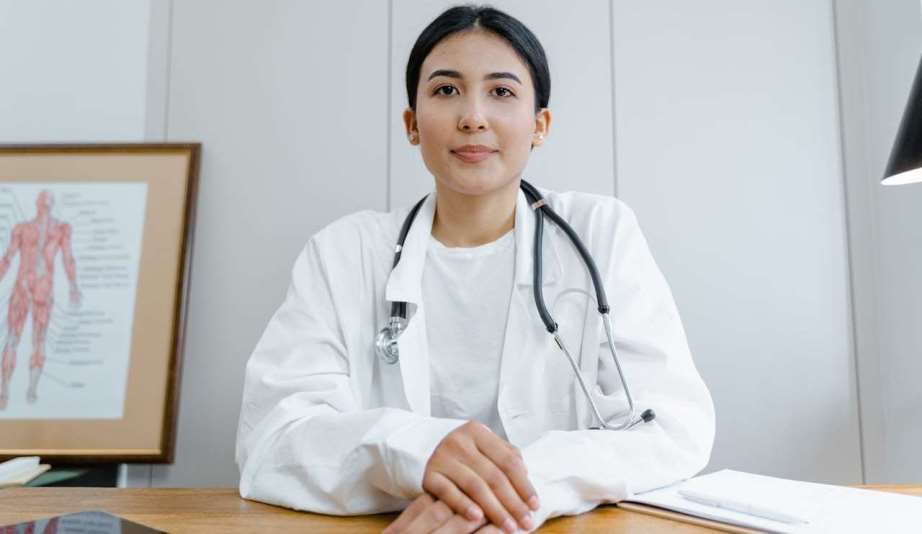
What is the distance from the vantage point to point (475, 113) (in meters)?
1.23

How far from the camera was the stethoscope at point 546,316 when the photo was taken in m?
1.07

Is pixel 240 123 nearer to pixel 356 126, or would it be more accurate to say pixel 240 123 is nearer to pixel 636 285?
pixel 356 126

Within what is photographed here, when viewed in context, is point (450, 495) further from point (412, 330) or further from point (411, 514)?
point (412, 330)

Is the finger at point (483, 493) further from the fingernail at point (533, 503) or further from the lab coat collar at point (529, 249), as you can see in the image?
the lab coat collar at point (529, 249)

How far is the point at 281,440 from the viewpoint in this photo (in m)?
1.00

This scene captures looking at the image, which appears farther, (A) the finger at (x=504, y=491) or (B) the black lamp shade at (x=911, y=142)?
(B) the black lamp shade at (x=911, y=142)

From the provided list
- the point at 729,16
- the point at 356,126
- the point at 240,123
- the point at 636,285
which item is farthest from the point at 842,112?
the point at 240,123

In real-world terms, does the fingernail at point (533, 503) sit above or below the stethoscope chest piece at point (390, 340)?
below

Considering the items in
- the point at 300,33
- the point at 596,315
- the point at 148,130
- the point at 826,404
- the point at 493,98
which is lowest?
the point at 826,404

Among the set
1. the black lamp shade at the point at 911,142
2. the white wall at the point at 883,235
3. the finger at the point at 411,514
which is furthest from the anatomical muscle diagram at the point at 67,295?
the white wall at the point at 883,235

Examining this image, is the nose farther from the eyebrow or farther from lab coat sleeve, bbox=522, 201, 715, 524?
lab coat sleeve, bbox=522, 201, 715, 524

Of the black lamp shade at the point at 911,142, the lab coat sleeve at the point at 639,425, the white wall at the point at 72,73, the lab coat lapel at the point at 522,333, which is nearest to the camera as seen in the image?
the lab coat sleeve at the point at 639,425

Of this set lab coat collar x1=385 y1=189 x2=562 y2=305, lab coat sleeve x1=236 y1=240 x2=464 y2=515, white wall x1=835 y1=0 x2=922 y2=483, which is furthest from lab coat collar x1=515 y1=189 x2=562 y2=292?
white wall x1=835 y1=0 x2=922 y2=483

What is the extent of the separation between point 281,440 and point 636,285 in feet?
2.15
